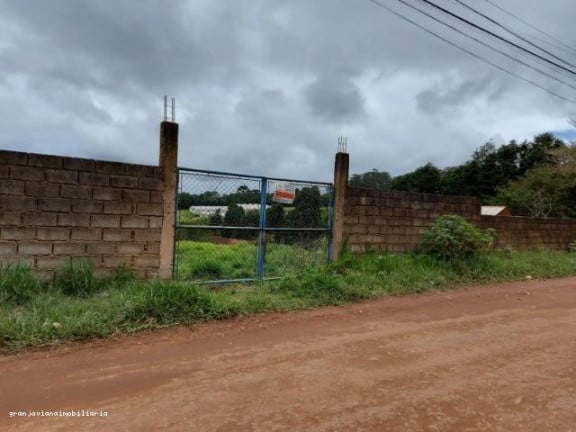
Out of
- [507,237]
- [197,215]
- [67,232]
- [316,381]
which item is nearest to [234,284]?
[197,215]

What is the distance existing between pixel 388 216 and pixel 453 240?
130cm

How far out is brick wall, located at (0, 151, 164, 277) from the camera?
5070mm

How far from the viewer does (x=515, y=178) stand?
1534 inches

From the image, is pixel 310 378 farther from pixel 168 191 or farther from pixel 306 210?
pixel 306 210

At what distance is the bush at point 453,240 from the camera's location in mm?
8562

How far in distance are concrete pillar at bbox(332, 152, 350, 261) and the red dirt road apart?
2.71 meters

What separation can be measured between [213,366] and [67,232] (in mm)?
2874

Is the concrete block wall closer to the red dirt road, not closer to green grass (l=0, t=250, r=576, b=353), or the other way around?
green grass (l=0, t=250, r=576, b=353)

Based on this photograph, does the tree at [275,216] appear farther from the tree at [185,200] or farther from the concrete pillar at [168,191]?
the concrete pillar at [168,191]

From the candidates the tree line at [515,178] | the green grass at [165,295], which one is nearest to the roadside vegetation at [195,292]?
the green grass at [165,295]

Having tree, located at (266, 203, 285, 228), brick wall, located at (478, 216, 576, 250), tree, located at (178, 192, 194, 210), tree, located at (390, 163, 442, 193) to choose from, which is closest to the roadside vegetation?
tree, located at (266, 203, 285, 228)

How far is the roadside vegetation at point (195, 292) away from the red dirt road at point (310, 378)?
216 millimetres

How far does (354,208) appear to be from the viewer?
8125mm

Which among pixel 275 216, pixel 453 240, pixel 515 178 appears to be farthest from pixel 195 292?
pixel 515 178
